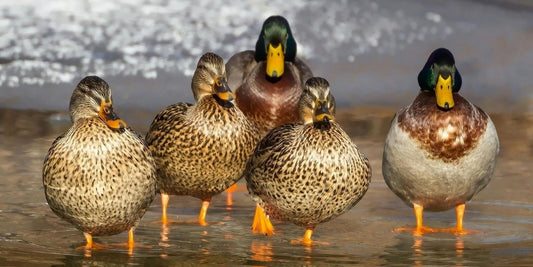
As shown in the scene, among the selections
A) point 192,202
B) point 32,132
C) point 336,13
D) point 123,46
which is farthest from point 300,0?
point 192,202

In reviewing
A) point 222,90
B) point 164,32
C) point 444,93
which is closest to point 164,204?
point 222,90

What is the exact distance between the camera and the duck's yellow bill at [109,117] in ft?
23.9

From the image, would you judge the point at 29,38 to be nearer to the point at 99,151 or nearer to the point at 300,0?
the point at 300,0

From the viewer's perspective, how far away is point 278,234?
822 centimetres

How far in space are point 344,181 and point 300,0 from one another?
713 cm

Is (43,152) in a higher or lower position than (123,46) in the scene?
lower

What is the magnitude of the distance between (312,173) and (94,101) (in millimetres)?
1201

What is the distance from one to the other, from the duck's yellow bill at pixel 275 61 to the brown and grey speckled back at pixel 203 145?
126 centimetres

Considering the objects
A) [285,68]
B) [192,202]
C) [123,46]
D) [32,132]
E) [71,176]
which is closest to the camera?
[71,176]

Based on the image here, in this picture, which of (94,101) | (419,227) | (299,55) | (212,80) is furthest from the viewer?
(299,55)

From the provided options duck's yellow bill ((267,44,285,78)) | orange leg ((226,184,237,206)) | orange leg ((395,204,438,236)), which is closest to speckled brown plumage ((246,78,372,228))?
orange leg ((395,204,438,236))

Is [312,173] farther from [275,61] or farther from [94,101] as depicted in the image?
[275,61]

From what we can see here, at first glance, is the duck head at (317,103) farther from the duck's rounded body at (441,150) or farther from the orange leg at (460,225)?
the orange leg at (460,225)

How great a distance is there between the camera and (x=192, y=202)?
9297 mm
